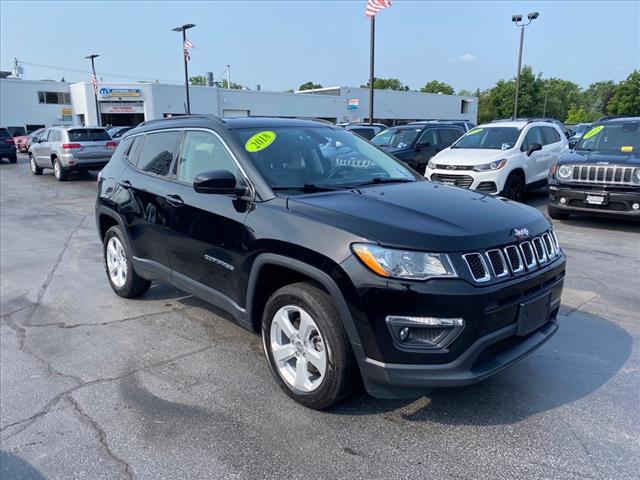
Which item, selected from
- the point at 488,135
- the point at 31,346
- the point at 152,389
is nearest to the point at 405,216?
the point at 152,389

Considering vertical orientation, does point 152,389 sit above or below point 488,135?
below

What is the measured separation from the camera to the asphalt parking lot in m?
2.74

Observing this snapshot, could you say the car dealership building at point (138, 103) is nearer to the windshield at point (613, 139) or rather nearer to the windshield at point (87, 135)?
the windshield at point (87, 135)

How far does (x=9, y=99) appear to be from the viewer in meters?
46.0

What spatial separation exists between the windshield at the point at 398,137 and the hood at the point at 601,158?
5161 millimetres

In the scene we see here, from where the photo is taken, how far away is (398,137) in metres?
14.1

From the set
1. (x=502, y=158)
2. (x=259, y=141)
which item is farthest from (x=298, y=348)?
(x=502, y=158)

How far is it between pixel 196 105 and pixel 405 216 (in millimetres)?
46845

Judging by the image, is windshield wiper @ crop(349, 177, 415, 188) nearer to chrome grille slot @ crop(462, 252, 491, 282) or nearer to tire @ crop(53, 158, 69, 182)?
chrome grille slot @ crop(462, 252, 491, 282)

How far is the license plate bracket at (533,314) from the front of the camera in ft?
9.57

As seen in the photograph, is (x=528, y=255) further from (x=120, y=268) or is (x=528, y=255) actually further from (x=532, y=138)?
(x=532, y=138)

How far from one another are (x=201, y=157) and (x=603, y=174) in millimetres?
6873

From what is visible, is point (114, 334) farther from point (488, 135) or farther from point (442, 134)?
point (442, 134)

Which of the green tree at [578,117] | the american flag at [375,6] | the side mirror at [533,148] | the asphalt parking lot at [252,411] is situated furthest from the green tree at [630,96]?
the asphalt parking lot at [252,411]
